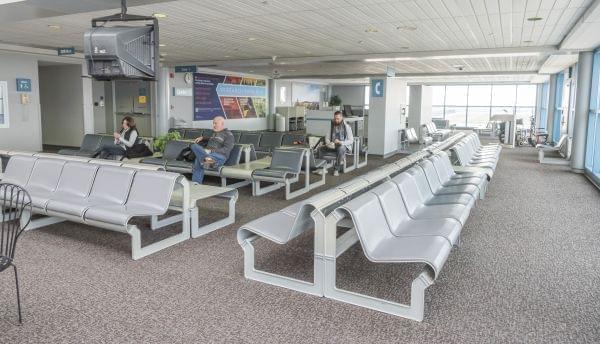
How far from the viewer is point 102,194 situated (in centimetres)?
460

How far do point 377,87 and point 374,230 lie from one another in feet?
31.3

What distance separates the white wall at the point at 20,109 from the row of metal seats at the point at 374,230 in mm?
9559

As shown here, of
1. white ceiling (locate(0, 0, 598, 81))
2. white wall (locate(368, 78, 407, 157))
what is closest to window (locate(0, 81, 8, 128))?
white ceiling (locate(0, 0, 598, 81))

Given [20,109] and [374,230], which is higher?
[20,109]

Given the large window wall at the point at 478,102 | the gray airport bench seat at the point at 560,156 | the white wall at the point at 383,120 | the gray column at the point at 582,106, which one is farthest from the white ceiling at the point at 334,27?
the large window wall at the point at 478,102

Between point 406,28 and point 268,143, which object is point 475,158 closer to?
point 406,28

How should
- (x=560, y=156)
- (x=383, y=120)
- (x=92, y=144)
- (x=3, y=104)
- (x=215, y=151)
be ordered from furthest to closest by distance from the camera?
(x=383, y=120)
(x=560, y=156)
(x=3, y=104)
(x=92, y=144)
(x=215, y=151)

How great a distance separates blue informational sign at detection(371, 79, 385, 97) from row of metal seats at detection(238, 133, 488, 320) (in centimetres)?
824

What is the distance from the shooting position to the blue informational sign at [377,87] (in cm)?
1220

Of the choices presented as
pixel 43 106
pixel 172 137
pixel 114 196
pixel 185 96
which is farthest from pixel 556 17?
pixel 43 106

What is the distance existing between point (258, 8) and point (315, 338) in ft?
14.4

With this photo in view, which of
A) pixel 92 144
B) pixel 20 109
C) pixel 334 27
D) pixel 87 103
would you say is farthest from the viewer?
pixel 87 103

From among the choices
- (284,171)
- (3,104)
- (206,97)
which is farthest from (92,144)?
(206,97)

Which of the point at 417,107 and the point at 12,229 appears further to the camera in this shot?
the point at 417,107
